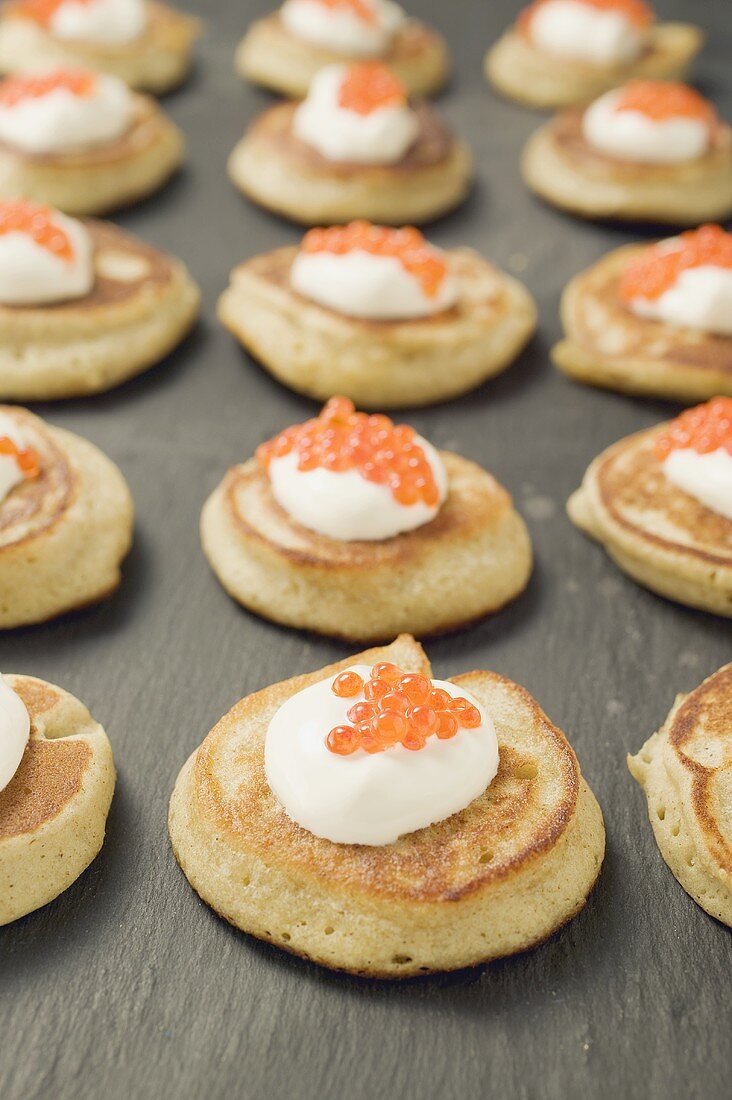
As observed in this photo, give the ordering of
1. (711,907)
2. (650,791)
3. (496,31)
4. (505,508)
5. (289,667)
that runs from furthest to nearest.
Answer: (496,31) → (505,508) → (289,667) → (650,791) → (711,907)

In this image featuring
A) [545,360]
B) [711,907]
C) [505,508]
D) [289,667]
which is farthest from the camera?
[545,360]

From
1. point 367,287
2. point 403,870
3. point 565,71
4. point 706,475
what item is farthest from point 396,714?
point 565,71

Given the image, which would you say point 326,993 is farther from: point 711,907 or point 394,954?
point 711,907

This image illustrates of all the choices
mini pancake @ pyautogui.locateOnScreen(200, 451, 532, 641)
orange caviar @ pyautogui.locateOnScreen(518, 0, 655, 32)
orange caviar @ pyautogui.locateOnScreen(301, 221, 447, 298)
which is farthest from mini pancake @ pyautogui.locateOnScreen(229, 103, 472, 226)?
mini pancake @ pyautogui.locateOnScreen(200, 451, 532, 641)

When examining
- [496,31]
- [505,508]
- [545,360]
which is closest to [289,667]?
[505,508]

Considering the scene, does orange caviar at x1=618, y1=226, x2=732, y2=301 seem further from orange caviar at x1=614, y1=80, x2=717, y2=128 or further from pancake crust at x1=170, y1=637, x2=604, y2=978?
pancake crust at x1=170, y1=637, x2=604, y2=978

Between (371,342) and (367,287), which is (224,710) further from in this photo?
(367,287)

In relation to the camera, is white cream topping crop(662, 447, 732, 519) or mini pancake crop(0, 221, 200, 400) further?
mini pancake crop(0, 221, 200, 400)
